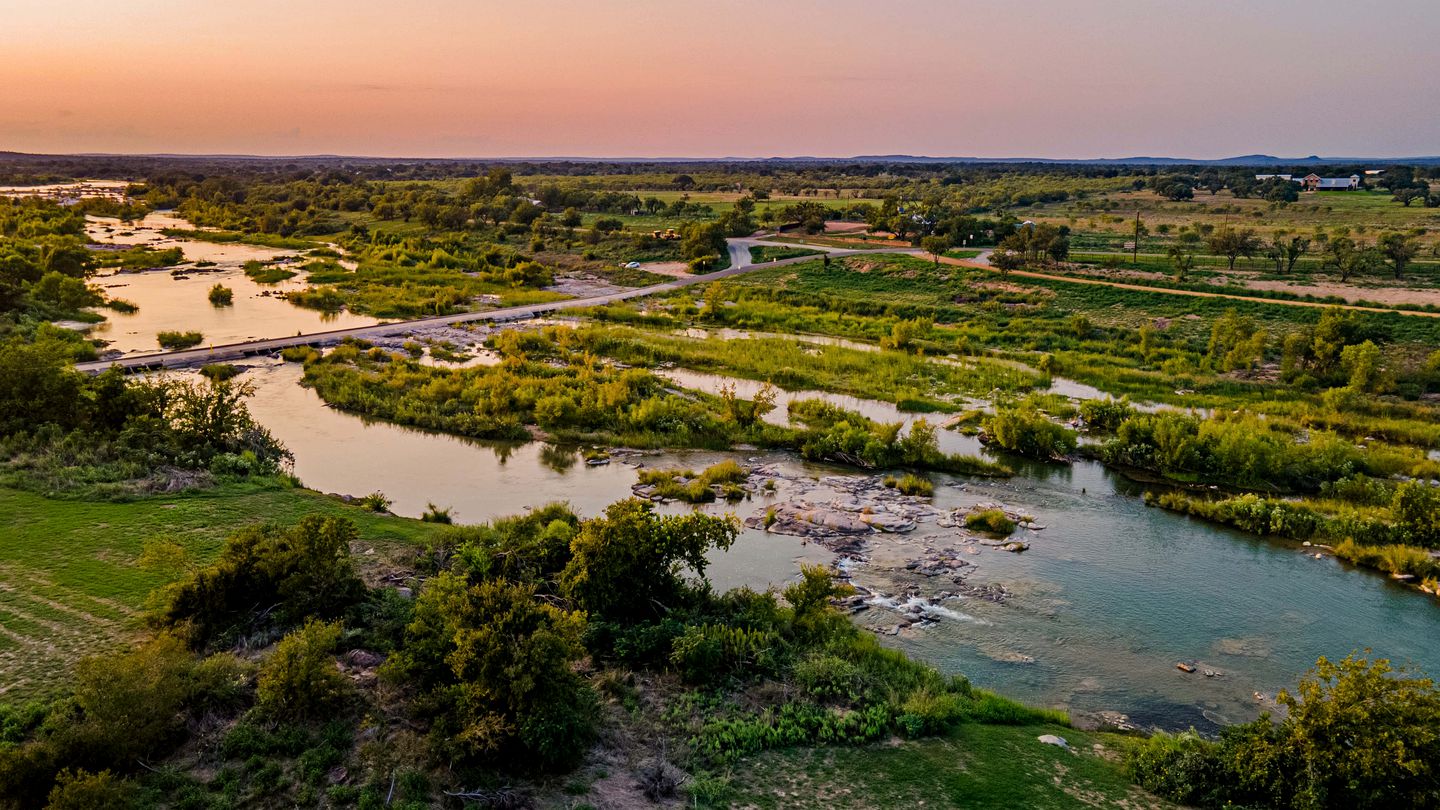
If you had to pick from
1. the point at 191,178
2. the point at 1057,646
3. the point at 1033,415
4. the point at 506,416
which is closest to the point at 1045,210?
the point at 1033,415

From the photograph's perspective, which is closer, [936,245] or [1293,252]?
[1293,252]

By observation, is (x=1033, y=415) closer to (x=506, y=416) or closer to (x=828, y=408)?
(x=828, y=408)

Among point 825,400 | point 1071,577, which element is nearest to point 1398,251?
point 825,400

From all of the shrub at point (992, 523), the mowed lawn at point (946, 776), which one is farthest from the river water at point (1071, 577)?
the mowed lawn at point (946, 776)

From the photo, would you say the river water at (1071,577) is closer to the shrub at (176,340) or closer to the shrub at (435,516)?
the shrub at (435,516)

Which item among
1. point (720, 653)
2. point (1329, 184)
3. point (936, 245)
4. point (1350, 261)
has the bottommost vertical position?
point (720, 653)

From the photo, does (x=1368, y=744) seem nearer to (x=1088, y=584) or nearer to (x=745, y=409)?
(x=1088, y=584)

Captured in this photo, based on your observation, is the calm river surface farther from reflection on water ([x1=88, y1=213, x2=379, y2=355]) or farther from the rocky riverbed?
reflection on water ([x1=88, y1=213, x2=379, y2=355])
